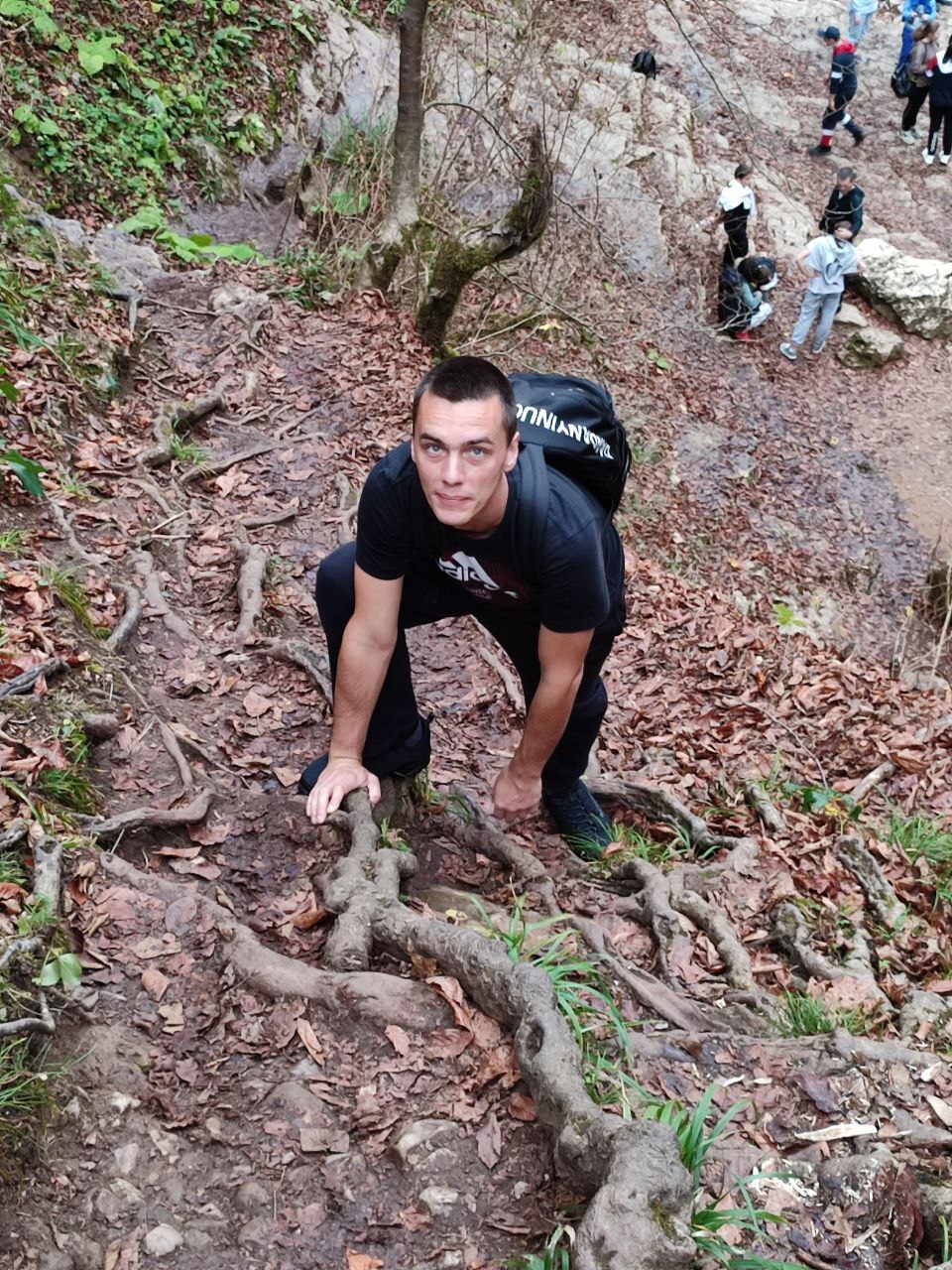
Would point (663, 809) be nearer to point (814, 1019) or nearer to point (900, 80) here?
point (814, 1019)

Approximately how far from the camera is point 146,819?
3.37m

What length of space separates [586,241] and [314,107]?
370cm

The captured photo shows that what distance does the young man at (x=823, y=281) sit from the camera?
13.0 meters

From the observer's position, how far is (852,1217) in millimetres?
2334

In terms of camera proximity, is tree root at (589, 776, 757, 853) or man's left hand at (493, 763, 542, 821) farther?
tree root at (589, 776, 757, 853)

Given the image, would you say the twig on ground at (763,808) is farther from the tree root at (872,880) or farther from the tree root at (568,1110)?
the tree root at (568,1110)

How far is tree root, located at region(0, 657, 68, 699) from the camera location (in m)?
3.40

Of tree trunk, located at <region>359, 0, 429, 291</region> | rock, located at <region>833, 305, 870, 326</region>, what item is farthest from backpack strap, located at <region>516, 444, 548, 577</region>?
rock, located at <region>833, 305, 870, 326</region>

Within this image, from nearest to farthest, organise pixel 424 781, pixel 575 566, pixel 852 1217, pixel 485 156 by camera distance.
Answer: pixel 852 1217 → pixel 575 566 → pixel 424 781 → pixel 485 156

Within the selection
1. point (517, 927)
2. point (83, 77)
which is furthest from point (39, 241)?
point (517, 927)

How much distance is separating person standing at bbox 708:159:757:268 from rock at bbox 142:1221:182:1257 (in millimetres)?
13358

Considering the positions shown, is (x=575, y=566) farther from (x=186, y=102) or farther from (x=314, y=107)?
(x=314, y=107)

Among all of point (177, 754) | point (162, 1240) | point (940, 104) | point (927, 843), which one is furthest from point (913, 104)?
point (162, 1240)

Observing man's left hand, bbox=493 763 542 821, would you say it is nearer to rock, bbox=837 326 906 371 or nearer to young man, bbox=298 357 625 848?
young man, bbox=298 357 625 848
